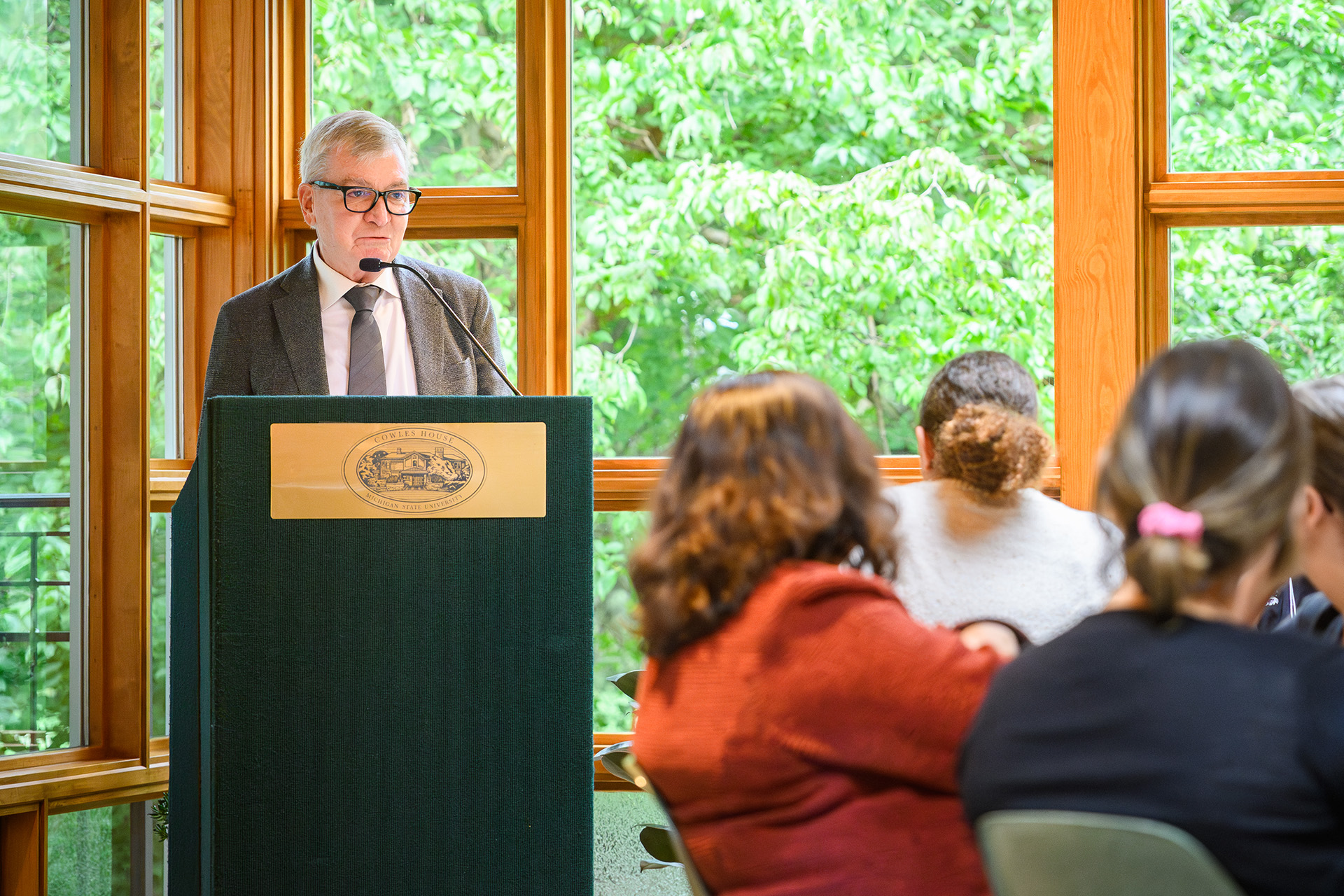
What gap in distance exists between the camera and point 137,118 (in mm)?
2773

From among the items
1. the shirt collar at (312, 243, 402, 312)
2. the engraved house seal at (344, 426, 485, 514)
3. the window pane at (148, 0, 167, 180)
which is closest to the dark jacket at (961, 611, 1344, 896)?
the engraved house seal at (344, 426, 485, 514)

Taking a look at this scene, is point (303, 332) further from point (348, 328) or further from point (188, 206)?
point (188, 206)

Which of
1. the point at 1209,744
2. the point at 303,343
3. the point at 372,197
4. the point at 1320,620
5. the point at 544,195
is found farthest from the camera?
the point at 544,195

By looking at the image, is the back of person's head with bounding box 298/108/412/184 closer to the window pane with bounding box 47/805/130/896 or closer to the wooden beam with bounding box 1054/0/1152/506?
the window pane with bounding box 47/805/130/896

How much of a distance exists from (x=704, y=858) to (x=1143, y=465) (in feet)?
1.83

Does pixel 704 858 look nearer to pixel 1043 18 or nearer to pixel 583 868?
pixel 583 868

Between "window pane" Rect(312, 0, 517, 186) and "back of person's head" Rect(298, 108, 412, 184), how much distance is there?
0.88 m

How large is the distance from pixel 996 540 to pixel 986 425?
0.18 meters

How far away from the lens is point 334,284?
2279mm

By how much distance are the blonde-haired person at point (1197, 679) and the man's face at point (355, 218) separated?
160 centimetres

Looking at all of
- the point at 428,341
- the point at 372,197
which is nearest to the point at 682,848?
the point at 428,341

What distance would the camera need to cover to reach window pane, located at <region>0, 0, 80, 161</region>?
266cm

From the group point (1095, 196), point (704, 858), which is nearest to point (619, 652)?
point (1095, 196)

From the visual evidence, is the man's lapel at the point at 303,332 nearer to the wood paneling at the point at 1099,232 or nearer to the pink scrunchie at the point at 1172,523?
the pink scrunchie at the point at 1172,523
